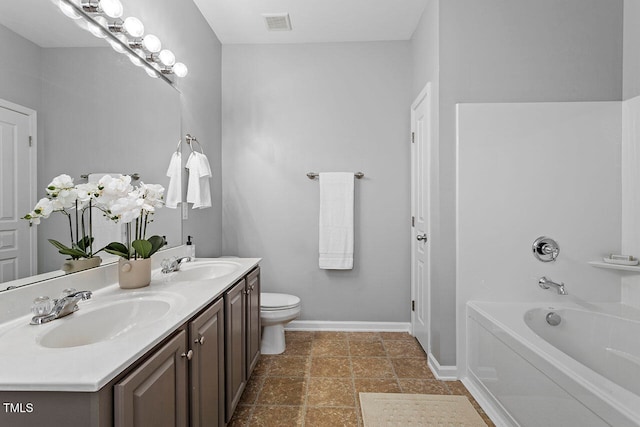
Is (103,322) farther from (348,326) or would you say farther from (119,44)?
(348,326)

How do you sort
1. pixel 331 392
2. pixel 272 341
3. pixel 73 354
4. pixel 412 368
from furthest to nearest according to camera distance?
pixel 272 341
pixel 412 368
pixel 331 392
pixel 73 354

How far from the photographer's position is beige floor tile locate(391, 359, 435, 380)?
2.22 metres

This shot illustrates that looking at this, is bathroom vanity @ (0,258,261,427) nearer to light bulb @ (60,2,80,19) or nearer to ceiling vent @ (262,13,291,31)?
light bulb @ (60,2,80,19)

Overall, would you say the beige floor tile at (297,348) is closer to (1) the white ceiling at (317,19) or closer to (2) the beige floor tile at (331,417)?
(2) the beige floor tile at (331,417)

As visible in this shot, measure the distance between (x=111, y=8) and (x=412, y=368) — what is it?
2650 mm

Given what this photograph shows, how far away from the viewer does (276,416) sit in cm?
178

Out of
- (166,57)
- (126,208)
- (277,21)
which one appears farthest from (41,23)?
(277,21)

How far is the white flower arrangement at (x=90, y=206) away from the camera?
1.20 meters

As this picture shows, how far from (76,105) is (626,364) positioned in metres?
2.92

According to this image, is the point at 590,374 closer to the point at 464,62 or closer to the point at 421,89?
the point at 464,62

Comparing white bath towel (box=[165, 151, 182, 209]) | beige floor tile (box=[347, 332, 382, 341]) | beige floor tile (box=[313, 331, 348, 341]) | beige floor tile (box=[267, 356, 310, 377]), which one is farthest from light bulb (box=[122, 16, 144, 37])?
beige floor tile (box=[347, 332, 382, 341])

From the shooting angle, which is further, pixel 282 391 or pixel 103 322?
pixel 282 391

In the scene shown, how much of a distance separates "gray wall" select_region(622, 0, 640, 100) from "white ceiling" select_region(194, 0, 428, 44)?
1269mm

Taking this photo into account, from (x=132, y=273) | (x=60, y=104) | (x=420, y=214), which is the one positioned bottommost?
(x=132, y=273)
